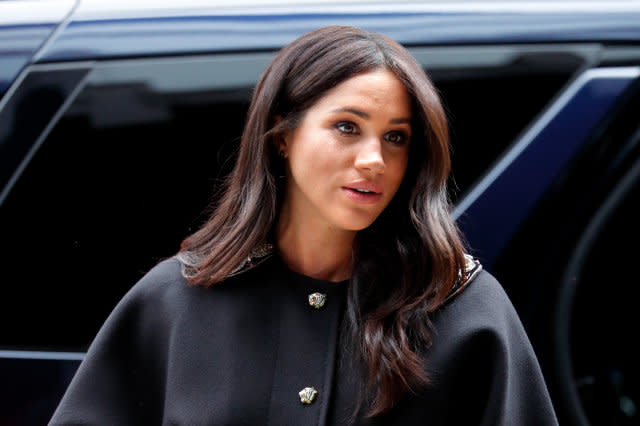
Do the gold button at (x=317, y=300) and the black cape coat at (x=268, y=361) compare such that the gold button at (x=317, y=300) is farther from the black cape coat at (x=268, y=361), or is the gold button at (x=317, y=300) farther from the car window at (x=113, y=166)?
the car window at (x=113, y=166)

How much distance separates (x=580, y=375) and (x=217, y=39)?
1364mm

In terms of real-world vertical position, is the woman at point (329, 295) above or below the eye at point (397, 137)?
below

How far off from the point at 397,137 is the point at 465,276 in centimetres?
35

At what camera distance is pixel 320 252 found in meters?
1.97

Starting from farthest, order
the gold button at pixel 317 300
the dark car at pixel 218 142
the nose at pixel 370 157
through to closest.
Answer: the dark car at pixel 218 142 < the gold button at pixel 317 300 < the nose at pixel 370 157

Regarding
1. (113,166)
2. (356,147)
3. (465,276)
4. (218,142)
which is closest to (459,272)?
(465,276)

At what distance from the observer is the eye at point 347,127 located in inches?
69.9

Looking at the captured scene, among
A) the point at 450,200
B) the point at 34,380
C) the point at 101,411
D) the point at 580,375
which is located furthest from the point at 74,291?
the point at 580,375

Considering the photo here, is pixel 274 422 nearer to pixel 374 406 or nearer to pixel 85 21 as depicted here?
pixel 374 406

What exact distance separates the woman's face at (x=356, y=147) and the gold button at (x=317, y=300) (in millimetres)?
174

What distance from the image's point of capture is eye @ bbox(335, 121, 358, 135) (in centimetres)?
178

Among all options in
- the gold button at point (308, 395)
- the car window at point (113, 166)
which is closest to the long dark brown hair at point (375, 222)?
the gold button at point (308, 395)

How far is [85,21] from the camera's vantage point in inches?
87.9

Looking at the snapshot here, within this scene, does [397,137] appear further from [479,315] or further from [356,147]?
[479,315]
